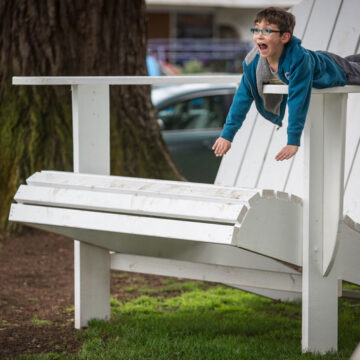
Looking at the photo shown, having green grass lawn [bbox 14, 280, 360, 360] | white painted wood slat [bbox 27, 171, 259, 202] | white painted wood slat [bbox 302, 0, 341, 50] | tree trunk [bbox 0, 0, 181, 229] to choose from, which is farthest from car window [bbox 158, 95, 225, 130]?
white painted wood slat [bbox 27, 171, 259, 202]

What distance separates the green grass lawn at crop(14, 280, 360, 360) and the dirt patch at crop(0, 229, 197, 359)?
6.0 inches

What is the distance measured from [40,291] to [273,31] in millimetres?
2550

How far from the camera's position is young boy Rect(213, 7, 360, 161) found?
312 cm

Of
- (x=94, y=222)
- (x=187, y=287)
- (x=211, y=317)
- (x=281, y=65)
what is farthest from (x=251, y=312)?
(x=281, y=65)

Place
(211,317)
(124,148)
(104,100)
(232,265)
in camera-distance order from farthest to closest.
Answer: (124,148) < (211,317) < (104,100) < (232,265)

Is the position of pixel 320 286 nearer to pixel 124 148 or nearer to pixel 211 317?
pixel 211 317

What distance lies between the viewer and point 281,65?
10.6ft

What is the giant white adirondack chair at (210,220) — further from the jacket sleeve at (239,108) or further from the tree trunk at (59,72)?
the tree trunk at (59,72)

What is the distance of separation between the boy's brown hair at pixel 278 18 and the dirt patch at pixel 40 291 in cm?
172

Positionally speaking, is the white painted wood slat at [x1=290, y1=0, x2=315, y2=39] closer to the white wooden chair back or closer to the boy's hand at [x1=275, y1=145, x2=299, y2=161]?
the white wooden chair back

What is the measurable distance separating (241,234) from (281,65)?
2.34 ft

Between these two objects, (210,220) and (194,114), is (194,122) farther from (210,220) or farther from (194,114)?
(210,220)

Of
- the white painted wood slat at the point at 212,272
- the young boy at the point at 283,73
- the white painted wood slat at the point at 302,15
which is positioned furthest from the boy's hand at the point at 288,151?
the white painted wood slat at the point at 302,15

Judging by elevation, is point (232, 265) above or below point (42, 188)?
below
